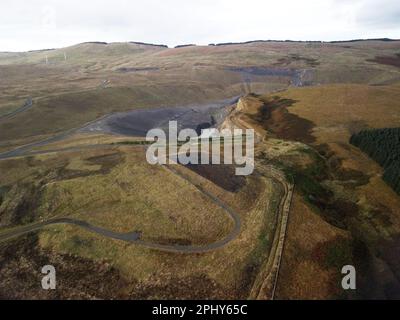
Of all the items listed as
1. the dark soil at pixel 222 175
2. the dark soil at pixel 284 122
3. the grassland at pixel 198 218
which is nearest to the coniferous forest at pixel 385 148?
the grassland at pixel 198 218

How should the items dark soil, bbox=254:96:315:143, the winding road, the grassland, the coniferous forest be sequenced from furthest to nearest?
dark soil, bbox=254:96:315:143 → the coniferous forest → the winding road → the grassland

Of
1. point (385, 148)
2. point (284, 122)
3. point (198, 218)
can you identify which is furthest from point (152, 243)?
point (284, 122)

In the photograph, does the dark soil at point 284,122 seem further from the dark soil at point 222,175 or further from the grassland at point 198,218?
the dark soil at point 222,175

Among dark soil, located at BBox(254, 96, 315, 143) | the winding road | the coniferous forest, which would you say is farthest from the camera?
dark soil, located at BBox(254, 96, 315, 143)

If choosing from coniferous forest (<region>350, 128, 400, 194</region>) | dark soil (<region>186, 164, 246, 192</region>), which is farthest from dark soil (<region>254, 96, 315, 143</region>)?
dark soil (<region>186, 164, 246, 192</region>)

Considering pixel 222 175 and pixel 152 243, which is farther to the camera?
pixel 222 175

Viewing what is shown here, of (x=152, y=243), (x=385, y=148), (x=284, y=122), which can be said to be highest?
(x=385, y=148)

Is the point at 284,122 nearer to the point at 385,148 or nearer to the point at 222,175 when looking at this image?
the point at 385,148

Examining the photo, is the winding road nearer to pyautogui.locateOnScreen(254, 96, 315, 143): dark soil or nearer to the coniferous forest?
the coniferous forest

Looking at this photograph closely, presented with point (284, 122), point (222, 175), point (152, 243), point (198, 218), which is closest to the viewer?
point (152, 243)
